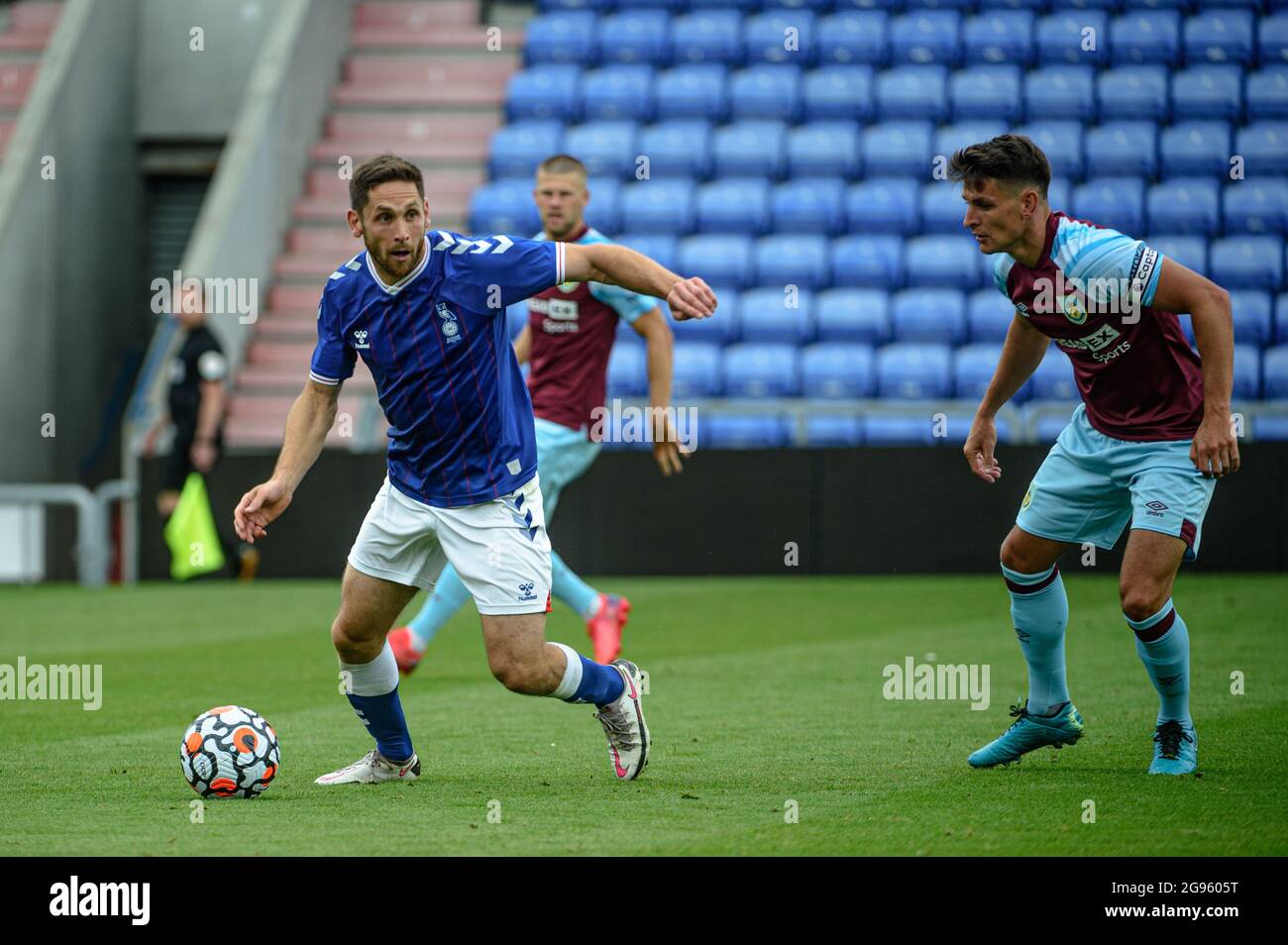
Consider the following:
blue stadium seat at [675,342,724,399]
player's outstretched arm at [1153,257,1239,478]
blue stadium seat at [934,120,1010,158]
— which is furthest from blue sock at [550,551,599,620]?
blue stadium seat at [934,120,1010,158]

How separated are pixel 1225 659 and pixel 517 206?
10206mm

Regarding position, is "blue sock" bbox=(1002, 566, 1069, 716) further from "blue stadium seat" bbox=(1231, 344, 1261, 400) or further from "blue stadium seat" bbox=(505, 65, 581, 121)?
"blue stadium seat" bbox=(505, 65, 581, 121)

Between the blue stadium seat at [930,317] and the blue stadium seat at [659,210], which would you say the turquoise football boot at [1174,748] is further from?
the blue stadium seat at [659,210]

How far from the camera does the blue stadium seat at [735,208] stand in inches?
693

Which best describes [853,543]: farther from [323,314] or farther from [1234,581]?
[323,314]

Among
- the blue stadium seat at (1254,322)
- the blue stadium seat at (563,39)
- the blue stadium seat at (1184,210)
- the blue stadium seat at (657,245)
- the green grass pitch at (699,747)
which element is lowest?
the green grass pitch at (699,747)

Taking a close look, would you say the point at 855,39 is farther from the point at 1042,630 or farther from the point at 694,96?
the point at 1042,630

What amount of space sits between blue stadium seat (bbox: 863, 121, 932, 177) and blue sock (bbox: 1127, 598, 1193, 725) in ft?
39.9

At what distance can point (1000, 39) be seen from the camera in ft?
60.7

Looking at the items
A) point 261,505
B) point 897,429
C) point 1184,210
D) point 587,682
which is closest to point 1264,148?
point 1184,210

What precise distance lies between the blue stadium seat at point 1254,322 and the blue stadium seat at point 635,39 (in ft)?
22.3

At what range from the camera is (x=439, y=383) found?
583 centimetres

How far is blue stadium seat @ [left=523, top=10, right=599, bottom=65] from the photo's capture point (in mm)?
19672

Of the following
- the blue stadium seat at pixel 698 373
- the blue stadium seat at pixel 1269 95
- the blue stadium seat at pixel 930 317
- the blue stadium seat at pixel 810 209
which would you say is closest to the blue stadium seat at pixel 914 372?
the blue stadium seat at pixel 930 317
